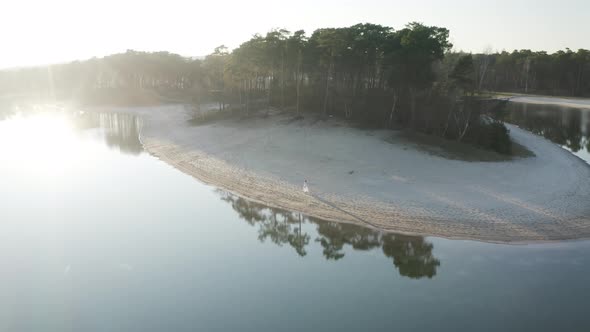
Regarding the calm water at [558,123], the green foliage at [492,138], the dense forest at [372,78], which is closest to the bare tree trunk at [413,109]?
the dense forest at [372,78]

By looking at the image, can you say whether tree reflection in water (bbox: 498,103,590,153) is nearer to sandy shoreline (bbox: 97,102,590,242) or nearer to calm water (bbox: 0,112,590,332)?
sandy shoreline (bbox: 97,102,590,242)

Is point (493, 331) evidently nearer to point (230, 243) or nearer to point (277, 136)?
point (230, 243)

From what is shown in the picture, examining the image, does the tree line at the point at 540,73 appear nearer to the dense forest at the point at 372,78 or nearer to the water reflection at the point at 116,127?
the dense forest at the point at 372,78

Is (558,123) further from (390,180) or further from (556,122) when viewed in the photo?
(390,180)

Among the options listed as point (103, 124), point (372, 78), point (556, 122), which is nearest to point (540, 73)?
point (556, 122)

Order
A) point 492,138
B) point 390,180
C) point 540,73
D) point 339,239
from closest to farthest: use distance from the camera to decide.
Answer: point 339,239 → point 390,180 → point 492,138 → point 540,73

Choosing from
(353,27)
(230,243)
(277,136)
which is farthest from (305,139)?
(230,243)

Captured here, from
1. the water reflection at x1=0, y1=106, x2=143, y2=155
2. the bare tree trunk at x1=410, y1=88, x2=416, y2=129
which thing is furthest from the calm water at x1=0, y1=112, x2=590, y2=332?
the water reflection at x1=0, y1=106, x2=143, y2=155
